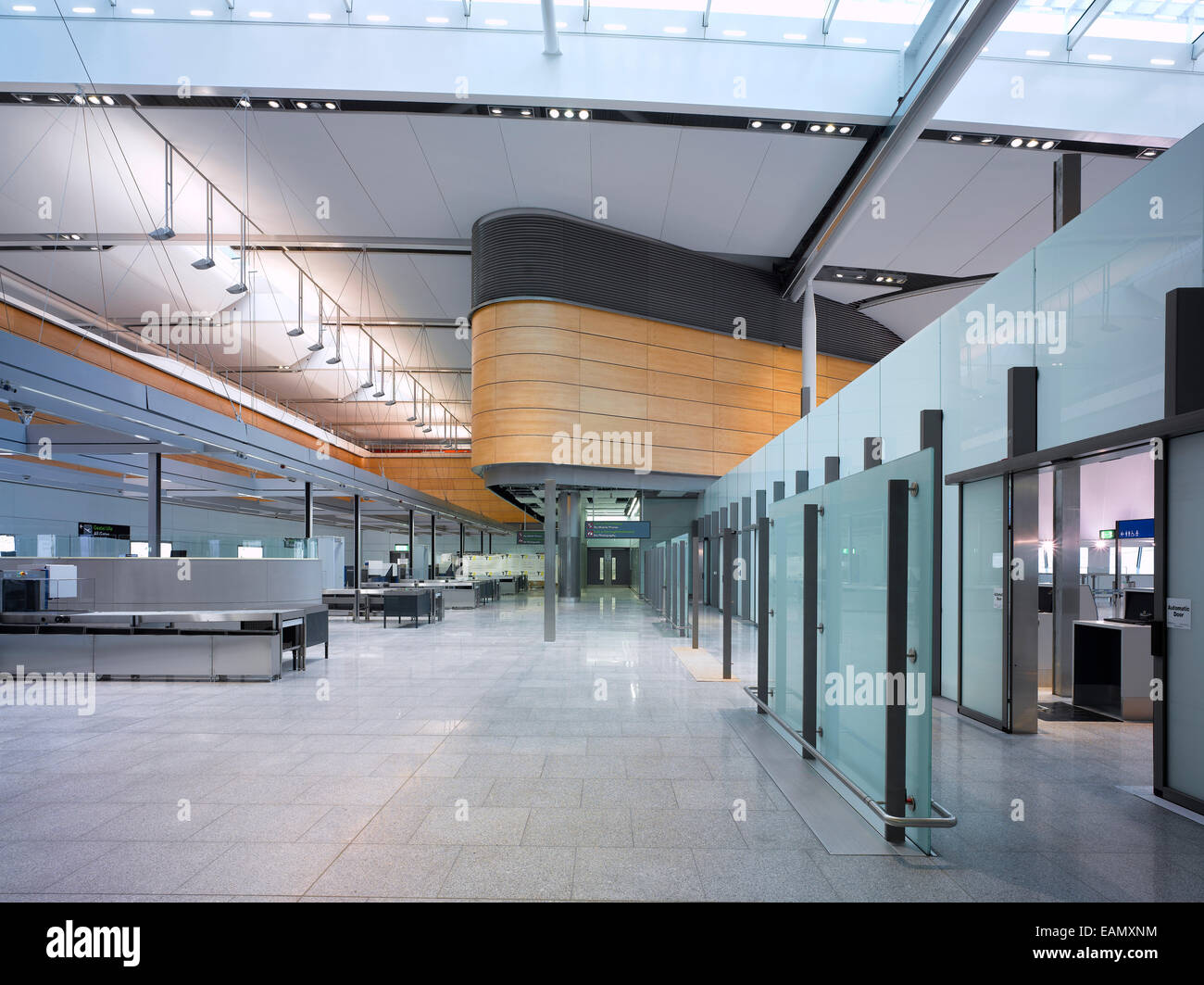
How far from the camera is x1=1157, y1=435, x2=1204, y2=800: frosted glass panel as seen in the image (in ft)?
14.1

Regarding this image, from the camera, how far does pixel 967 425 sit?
7180mm

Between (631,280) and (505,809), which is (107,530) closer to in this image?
(631,280)

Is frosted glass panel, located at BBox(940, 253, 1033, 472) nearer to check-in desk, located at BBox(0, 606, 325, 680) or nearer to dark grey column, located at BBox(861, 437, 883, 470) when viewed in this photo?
dark grey column, located at BBox(861, 437, 883, 470)

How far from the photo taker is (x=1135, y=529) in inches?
601

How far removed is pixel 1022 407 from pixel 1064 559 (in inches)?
124

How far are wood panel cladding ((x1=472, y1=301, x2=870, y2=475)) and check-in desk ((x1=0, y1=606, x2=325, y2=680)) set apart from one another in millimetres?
9693

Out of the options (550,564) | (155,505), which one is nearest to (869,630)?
(550,564)

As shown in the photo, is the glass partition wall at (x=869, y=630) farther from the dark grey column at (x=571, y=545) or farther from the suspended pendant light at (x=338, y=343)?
the dark grey column at (x=571, y=545)

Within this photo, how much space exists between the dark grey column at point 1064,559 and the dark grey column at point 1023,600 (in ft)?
7.53

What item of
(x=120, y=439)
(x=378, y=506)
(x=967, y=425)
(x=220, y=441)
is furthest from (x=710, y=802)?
(x=378, y=506)

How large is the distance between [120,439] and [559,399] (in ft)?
32.5

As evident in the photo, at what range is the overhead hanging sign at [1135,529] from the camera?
592 inches

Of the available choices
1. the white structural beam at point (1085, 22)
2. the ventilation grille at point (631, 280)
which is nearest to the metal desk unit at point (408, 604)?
the ventilation grille at point (631, 280)

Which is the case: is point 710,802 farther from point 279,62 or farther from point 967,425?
point 279,62
